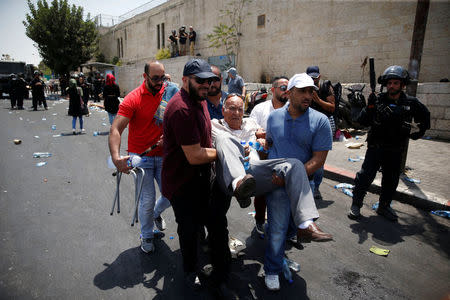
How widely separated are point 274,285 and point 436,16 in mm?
10607

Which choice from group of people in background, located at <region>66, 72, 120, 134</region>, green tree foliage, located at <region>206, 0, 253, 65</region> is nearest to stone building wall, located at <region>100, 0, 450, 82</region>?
green tree foliage, located at <region>206, 0, 253, 65</region>

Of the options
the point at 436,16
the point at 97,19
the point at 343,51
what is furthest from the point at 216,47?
the point at 97,19

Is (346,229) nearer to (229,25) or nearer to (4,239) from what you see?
(4,239)

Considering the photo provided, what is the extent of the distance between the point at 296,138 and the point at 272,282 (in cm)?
139

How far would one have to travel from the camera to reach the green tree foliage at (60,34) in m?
25.9

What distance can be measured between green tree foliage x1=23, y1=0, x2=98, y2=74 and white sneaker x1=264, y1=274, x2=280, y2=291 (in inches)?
1217

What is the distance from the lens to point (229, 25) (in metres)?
19.1

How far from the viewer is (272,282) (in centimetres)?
252

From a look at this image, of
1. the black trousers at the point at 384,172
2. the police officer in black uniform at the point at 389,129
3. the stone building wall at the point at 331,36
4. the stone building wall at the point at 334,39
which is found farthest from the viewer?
the stone building wall at the point at 331,36

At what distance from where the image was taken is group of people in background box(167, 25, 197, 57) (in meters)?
22.2

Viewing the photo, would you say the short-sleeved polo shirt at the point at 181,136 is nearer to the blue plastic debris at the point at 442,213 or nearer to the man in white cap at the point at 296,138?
the man in white cap at the point at 296,138

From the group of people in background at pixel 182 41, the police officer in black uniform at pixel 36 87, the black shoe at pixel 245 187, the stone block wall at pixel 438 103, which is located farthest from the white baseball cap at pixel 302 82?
the group of people in background at pixel 182 41

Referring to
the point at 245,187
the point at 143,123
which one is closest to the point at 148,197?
the point at 143,123

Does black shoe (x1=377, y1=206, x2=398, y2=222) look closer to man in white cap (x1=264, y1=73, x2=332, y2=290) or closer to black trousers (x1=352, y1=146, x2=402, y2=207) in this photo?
black trousers (x1=352, y1=146, x2=402, y2=207)
